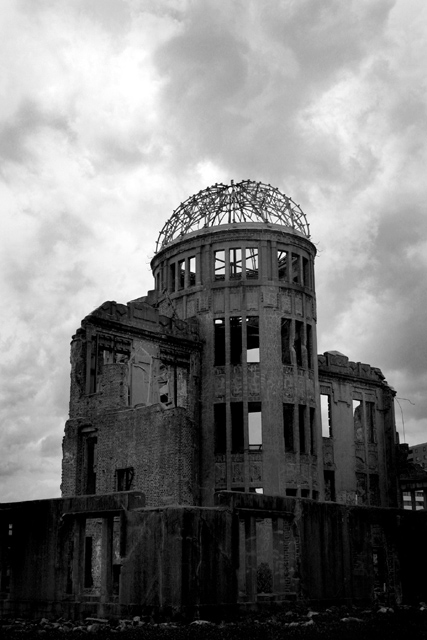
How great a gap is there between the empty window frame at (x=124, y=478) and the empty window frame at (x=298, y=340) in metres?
9.43

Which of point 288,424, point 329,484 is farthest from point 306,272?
point 329,484

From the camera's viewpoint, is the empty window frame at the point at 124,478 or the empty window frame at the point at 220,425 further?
the empty window frame at the point at 220,425

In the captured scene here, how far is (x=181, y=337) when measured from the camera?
31969mm

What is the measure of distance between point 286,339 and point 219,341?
2.91 metres

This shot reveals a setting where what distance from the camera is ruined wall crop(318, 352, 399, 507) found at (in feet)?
117

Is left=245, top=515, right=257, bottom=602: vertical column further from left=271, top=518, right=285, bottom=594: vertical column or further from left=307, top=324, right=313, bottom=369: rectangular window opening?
left=307, top=324, right=313, bottom=369: rectangular window opening

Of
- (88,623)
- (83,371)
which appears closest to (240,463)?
(83,371)

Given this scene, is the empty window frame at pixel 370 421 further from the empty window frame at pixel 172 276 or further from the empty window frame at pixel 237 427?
the empty window frame at pixel 172 276

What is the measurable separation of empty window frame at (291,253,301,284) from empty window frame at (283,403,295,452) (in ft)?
17.3

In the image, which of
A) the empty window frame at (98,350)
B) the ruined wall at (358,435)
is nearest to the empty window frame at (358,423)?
the ruined wall at (358,435)

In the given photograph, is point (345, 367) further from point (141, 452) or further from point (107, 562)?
point (107, 562)

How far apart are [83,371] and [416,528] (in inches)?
509

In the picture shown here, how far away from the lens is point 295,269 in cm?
3422

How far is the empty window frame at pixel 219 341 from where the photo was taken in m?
33.1
